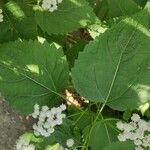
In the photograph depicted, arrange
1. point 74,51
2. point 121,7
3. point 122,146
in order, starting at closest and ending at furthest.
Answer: point 122,146, point 121,7, point 74,51

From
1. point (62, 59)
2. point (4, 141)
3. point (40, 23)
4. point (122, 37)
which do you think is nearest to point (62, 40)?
point (40, 23)

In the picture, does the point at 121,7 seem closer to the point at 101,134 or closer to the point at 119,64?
the point at 119,64

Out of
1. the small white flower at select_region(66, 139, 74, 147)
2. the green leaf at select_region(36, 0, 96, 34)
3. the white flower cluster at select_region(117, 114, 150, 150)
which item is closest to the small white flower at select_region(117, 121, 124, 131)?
the white flower cluster at select_region(117, 114, 150, 150)

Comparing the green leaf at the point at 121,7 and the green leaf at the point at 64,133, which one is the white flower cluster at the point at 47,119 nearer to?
the green leaf at the point at 64,133

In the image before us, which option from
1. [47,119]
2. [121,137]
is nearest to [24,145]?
[47,119]

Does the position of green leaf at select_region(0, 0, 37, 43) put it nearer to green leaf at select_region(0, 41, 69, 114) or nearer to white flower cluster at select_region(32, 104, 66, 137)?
green leaf at select_region(0, 41, 69, 114)

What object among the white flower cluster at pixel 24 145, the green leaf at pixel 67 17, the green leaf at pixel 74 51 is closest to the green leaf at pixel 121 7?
the green leaf at pixel 67 17

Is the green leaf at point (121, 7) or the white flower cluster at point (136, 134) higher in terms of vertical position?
the green leaf at point (121, 7)
